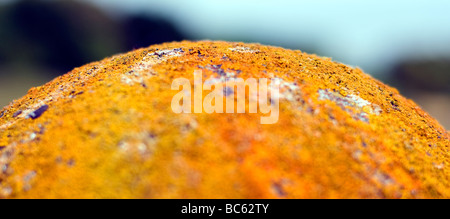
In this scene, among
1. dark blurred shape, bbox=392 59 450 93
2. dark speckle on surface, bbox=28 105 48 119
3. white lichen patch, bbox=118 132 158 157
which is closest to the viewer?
white lichen patch, bbox=118 132 158 157

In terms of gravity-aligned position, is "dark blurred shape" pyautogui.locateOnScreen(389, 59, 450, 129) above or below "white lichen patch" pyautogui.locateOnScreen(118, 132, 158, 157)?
above

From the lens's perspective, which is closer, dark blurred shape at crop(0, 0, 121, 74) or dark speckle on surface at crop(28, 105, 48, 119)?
dark speckle on surface at crop(28, 105, 48, 119)

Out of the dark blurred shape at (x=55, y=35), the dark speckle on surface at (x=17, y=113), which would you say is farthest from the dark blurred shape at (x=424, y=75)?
the dark blurred shape at (x=55, y=35)

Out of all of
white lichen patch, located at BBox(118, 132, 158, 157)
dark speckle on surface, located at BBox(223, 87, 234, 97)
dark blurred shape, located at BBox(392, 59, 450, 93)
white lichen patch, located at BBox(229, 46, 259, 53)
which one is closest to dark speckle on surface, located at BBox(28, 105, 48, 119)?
white lichen patch, located at BBox(118, 132, 158, 157)

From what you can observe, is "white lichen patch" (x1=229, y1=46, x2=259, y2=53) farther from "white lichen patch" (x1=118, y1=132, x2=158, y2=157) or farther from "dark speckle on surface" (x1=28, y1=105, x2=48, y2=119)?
"dark speckle on surface" (x1=28, y1=105, x2=48, y2=119)

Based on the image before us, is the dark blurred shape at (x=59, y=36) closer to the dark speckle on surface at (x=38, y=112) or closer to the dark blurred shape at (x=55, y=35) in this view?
the dark blurred shape at (x=55, y=35)

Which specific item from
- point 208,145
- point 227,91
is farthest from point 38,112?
point 227,91

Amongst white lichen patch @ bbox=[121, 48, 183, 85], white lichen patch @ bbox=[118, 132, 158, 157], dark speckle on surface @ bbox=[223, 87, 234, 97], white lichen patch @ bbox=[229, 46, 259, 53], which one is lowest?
white lichen patch @ bbox=[118, 132, 158, 157]
